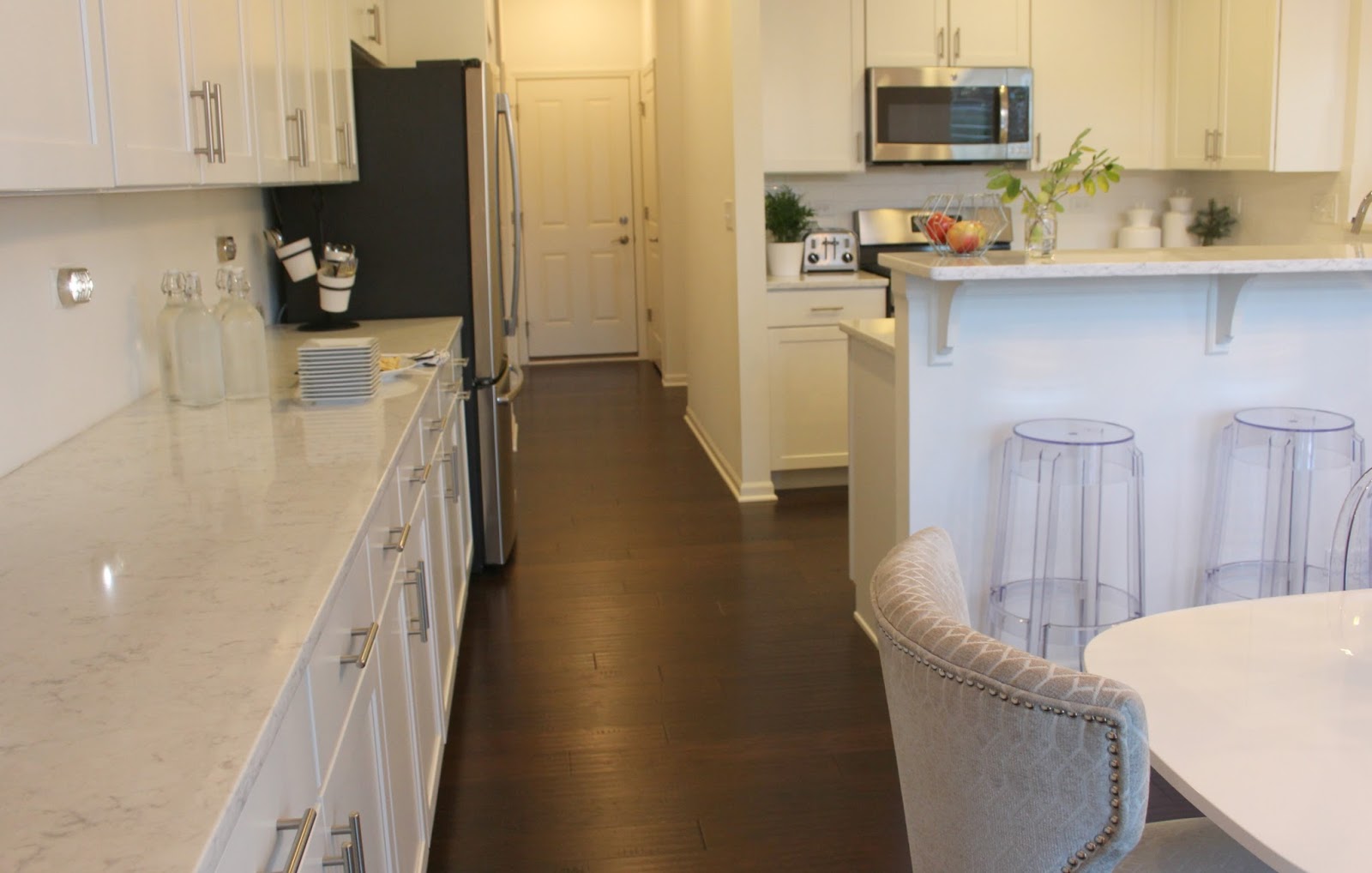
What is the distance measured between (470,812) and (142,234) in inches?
56.9

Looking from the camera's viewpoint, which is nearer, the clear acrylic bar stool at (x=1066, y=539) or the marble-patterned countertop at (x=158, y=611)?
the marble-patterned countertop at (x=158, y=611)

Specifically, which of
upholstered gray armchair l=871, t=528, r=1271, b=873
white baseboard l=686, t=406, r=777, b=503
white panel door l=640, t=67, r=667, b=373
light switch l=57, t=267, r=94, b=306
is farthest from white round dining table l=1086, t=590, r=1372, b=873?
white panel door l=640, t=67, r=667, b=373

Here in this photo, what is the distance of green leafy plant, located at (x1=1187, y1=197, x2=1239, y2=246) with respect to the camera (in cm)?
589

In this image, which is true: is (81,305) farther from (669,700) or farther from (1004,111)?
(1004,111)

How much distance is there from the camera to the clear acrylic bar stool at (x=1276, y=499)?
9.91 feet

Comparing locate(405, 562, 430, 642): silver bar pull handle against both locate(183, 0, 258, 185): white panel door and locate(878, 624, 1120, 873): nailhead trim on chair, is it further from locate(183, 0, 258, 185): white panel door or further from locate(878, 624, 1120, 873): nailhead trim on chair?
locate(878, 624, 1120, 873): nailhead trim on chair

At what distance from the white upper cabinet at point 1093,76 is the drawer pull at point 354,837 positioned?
5.06 m

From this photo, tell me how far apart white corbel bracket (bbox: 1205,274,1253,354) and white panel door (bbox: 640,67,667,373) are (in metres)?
5.29

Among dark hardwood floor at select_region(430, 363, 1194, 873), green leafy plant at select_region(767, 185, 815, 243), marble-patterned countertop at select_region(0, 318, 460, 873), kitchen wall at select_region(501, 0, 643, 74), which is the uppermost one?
kitchen wall at select_region(501, 0, 643, 74)

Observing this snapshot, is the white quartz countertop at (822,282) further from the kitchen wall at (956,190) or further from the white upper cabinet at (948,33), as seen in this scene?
the white upper cabinet at (948,33)

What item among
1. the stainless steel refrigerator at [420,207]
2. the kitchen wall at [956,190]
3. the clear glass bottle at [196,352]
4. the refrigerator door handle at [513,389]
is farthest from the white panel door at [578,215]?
the clear glass bottle at [196,352]

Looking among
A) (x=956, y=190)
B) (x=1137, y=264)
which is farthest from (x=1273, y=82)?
(x=1137, y=264)

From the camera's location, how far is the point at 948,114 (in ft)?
18.2

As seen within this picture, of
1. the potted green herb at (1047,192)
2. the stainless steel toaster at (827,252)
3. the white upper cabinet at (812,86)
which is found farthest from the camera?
the stainless steel toaster at (827,252)
